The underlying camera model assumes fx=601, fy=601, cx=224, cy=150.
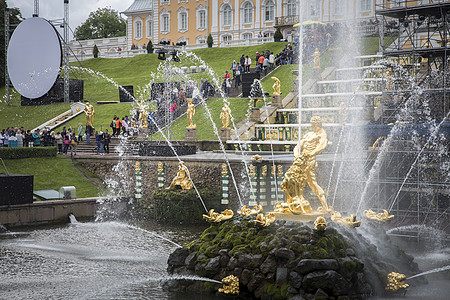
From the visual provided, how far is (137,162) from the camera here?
26.7m

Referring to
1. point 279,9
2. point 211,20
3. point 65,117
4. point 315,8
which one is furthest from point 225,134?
point 211,20

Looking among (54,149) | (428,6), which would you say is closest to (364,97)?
(428,6)

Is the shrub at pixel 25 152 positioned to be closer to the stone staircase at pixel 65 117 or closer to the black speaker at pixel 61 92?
the stone staircase at pixel 65 117

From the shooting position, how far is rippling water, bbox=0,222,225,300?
43.8ft

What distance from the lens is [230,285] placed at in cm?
1266

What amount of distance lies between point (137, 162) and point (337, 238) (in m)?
15.3

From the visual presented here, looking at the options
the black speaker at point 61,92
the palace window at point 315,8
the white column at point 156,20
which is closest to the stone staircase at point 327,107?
the palace window at point 315,8

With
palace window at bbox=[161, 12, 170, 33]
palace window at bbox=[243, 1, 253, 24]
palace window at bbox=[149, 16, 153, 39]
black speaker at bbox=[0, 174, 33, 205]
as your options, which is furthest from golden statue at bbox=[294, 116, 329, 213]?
palace window at bbox=[149, 16, 153, 39]

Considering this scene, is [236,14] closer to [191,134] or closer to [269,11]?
[269,11]

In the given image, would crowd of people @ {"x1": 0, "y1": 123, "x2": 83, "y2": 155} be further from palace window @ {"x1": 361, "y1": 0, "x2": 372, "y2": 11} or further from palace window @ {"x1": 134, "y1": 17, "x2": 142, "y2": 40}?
palace window @ {"x1": 134, "y1": 17, "x2": 142, "y2": 40}

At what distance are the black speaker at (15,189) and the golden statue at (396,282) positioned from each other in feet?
47.7

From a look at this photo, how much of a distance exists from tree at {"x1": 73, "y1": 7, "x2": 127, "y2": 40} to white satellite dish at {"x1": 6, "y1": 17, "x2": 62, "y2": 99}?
39967 mm

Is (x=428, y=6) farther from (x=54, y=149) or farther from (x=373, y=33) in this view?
(x=373, y=33)

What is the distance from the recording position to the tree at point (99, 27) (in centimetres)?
8612
